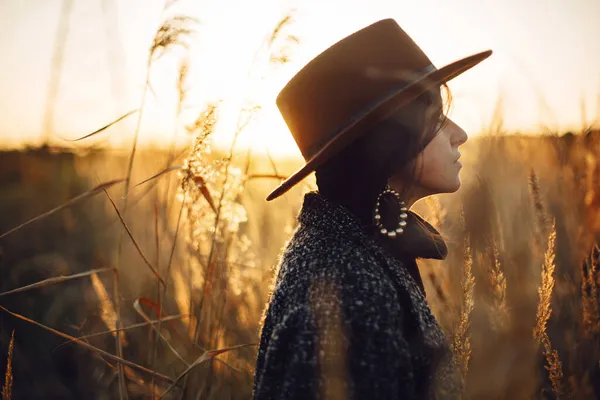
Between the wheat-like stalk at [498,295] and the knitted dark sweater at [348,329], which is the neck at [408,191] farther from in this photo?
the wheat-like stalk at [498,295]

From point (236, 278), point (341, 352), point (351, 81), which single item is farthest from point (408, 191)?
point (236, 278)

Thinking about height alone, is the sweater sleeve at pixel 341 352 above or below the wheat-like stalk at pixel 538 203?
below

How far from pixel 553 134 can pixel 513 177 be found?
0.67 meters

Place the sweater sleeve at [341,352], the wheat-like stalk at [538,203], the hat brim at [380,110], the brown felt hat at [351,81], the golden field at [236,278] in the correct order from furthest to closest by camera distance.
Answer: the wheat-like stalk at [538,203]
the golden field at [236,278]
the brown felt hat at [351,81]
the hat brim at [380,110]
the sweater sleeve at [341,352]

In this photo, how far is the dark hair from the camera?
1443mm

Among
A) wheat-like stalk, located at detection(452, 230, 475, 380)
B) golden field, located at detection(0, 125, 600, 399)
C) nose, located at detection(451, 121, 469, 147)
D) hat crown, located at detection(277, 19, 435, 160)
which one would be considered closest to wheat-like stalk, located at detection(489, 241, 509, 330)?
golden field, located at detection(0, 125, 600, 399)

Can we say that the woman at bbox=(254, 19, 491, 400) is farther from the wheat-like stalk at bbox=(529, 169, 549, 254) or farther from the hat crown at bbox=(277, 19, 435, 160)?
the wheat-like stalk at bbox=(529, 169, 549, 254)

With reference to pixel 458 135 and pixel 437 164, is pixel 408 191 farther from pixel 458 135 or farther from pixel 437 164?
pixel 458 135

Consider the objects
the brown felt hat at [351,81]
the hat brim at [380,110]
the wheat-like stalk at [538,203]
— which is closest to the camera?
the hat brim at [380,110]

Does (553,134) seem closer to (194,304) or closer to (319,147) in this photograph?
(319,147)

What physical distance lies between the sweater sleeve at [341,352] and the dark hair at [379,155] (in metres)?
0.34

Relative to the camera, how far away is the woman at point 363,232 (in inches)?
45.4

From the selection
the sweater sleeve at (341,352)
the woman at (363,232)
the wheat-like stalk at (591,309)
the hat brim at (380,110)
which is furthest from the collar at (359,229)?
the wheat-like stalk at (591,309)

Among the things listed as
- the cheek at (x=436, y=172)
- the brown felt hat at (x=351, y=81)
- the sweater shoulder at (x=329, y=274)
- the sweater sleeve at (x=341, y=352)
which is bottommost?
the sweater sleeve at (x=341, y=352)
